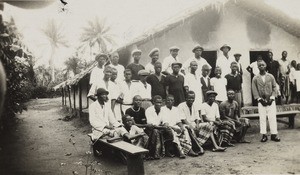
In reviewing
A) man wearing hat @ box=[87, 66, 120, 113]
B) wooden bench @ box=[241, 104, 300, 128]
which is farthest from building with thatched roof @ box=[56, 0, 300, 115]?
man wearing hat @ box=[87, 66, 120, 113]

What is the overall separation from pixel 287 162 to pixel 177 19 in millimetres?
5049

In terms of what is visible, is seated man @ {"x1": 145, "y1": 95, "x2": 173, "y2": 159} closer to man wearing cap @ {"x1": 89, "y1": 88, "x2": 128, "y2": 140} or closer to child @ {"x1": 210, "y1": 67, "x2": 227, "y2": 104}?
man wearing cap @ {"x1": 89, "y1": 88, "x2": 128, "y2": 140}

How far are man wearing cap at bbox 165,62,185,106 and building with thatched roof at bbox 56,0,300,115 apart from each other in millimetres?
2224

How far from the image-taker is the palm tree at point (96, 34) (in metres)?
37.3

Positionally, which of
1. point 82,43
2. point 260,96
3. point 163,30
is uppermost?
point 82,43

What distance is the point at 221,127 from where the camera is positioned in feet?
24.0

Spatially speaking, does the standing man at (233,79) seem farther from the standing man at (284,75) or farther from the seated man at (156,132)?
the standing man at (284,75)

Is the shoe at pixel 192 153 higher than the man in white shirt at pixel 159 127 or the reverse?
the reverse

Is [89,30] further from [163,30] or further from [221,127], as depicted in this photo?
[221,127]

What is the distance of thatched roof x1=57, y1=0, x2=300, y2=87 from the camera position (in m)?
9.08

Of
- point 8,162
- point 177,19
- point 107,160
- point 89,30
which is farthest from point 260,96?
point 89,30

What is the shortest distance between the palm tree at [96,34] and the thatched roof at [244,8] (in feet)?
91.2

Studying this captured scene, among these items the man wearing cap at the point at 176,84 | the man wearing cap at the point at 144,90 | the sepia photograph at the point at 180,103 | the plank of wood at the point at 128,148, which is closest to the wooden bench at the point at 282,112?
the sepia photograph at the point at 180,103

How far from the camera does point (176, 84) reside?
24.0 feet
